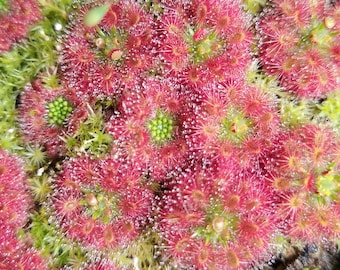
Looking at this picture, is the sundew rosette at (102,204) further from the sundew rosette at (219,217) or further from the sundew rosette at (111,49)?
the sundew rosette at (111,49)

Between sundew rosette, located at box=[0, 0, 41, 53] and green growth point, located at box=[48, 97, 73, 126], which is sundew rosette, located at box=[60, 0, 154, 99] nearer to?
green growth point, located at box=[48, 97, 73, 126]

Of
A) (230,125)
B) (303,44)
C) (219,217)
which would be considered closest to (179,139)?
(230,125)

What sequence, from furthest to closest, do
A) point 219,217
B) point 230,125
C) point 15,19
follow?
point 15,19, point 230,125, point 219,217

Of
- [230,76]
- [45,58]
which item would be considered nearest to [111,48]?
[45,58]

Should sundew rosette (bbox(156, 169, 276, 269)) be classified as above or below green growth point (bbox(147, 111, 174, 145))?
below

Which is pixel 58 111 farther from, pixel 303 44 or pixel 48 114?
pixel 303 44

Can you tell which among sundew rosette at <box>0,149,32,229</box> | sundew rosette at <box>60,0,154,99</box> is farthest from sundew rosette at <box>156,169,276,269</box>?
sundew rosette at <box>0,149,32,229</box>
